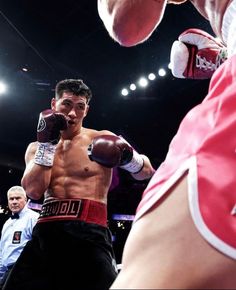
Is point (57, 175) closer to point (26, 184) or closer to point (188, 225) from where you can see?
point (26, 184)

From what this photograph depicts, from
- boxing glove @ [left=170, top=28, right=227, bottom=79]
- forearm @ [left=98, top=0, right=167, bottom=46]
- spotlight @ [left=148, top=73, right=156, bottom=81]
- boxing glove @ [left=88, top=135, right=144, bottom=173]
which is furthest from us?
spotlight @ [left=148, top=73, right=156, bottom=81]

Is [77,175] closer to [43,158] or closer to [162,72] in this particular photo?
[43,158]

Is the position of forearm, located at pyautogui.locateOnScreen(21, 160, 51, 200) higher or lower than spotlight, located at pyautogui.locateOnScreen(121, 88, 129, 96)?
higher

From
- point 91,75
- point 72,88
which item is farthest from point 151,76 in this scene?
point 72,88

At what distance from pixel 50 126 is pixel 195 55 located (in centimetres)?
102

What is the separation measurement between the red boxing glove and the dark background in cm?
397

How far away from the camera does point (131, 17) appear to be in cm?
77

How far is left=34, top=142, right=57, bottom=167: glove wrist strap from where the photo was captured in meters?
2.02

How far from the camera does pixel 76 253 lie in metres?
1.79

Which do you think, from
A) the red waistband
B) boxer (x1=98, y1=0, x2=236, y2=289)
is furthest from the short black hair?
boxer (x1=98, y1=0, x2=236, y2=289)

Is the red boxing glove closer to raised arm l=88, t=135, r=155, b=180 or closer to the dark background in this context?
raised arm l=88, t=135, r=155, b=180

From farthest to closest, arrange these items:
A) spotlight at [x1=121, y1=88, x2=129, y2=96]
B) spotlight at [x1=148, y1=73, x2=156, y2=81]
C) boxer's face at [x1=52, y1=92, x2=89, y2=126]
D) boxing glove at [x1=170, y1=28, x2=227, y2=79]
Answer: spotlight at [x1=121, y1=88, x2=129, y2=96]
spotlight at [x1=148, y1=73, x2=156, y2=81]
boxer's face at [x1=52, y1=92, x2=89, y2=126]
boxing glove at [x1=170, y1=28, x2=227, y2=79]

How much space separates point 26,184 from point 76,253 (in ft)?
1.68

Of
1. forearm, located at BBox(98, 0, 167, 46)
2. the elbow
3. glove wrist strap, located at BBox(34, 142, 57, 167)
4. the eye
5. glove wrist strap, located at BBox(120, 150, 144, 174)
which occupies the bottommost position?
the elbow
